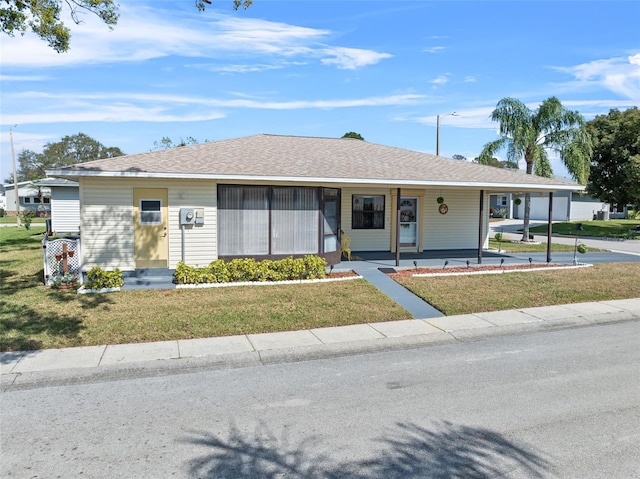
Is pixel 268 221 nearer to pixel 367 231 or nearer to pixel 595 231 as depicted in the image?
pixel 367 231

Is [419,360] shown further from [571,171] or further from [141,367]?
[571,171]

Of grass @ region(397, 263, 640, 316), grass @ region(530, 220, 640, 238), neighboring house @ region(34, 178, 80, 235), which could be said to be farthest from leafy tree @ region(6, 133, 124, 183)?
grass @ region(397, 263, 640, 316)

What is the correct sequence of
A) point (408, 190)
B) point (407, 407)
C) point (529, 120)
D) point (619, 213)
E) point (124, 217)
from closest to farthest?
point (407, 407) < point (124, 217) < point (408, 190) < point (529, 120) < point (619, 213)

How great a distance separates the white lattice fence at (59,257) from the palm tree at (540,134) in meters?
19.5

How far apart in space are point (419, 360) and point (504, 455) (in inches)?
117

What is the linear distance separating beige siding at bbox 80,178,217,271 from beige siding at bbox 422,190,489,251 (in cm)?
851

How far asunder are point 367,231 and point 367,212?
69 cm

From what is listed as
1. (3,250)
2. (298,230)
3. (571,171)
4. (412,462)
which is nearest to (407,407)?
(412,462)

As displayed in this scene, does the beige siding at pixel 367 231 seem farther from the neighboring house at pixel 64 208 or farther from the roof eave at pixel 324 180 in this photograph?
the neighboring house at pixel 64 208

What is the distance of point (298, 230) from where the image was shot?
14305 millimetres

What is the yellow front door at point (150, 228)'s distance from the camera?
42.6ft

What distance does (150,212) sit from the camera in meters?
13.1

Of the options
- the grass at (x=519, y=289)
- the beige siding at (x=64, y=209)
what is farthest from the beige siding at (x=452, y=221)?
the beige siding at (x=64, y=209)

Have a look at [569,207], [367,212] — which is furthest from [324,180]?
[569,207]
